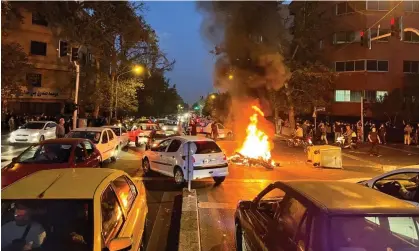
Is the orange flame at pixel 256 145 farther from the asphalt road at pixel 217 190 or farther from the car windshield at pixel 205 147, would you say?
the car windshield at pixel 205 147

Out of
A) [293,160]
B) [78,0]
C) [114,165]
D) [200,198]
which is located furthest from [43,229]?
[78,0]

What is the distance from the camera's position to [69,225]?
3992mm

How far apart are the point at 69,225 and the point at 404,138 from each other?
31507 millimetres

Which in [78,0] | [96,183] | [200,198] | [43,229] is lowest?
[200,198]

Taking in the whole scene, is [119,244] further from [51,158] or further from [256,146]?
[256,146]

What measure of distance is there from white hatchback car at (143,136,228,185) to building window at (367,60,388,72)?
112ft

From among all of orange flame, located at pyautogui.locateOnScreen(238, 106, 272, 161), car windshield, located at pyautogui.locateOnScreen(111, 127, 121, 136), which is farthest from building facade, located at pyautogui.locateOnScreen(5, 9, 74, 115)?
orange flame, located at pyautogui.locateOnScreen(238, 106, 272, 161)

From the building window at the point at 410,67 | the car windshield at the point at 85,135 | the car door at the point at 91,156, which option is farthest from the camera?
the building window at the point at 410,67

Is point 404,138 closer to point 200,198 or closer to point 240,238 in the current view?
point 200,198

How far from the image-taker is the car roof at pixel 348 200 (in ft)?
12.2

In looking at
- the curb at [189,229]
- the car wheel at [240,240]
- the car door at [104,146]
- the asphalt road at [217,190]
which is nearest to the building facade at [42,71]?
the asphalt road at [217,190]

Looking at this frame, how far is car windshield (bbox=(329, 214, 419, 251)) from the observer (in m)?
3.52

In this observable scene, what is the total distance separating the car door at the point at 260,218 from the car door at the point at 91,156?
6.37 meters

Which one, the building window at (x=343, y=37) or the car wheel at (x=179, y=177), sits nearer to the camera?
the car wheel at (x=179, y=177)
